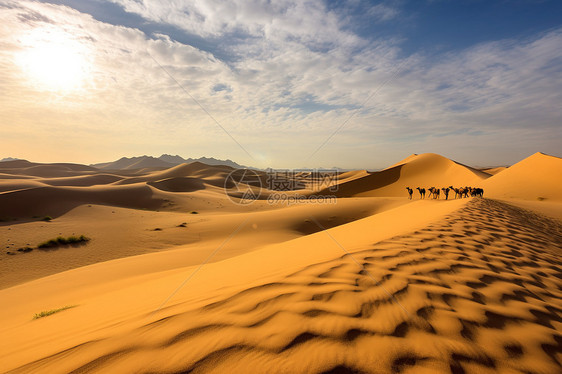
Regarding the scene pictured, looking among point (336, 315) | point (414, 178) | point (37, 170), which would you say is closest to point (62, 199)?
point (336, 315)

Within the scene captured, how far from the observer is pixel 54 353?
2.04 metres

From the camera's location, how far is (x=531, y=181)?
20016 millimetres

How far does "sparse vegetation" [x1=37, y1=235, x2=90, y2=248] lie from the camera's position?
32.9ft

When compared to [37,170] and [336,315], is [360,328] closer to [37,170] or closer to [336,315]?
[336,315]

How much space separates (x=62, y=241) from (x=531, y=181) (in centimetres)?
3372

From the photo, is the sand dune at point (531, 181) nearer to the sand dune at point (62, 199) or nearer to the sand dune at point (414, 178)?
the sand dune at point (414, 178)

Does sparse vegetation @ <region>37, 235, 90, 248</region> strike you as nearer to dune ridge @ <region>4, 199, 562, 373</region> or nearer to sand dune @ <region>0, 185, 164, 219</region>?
sand dune @ <region>0, 185, 164, 219</region>

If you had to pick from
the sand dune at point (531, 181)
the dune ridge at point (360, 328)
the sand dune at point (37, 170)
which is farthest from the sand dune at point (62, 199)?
the sand dune at point (37, 170)

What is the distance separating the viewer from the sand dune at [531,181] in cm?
1806

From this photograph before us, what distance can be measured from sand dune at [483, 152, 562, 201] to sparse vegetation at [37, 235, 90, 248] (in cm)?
2865

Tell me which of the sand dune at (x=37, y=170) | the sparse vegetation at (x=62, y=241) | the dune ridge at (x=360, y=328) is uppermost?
the sand dune at (x=37, y=170)

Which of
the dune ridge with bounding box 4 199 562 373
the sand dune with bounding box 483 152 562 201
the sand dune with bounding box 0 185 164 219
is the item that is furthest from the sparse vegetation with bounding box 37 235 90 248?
the sand dune with bounding box 483 152 562 201

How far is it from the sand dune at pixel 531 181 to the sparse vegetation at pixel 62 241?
28648mm

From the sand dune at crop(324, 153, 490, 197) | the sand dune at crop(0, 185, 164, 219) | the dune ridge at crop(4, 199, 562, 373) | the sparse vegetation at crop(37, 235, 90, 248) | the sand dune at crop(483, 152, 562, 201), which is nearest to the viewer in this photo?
the dune ridge at crop(4, 199, 562, 373)
